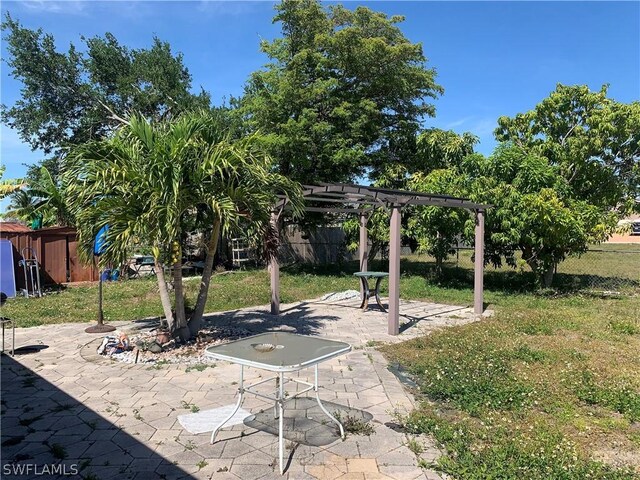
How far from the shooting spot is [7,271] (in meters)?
10.8

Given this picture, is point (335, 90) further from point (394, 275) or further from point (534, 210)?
point (394, 275)

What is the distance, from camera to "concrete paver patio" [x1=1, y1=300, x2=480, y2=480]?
287 cm

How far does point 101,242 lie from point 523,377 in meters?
5.17

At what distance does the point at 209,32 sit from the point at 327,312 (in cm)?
641

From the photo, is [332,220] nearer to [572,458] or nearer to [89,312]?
[89,312]

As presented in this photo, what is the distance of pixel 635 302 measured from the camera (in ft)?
31.6

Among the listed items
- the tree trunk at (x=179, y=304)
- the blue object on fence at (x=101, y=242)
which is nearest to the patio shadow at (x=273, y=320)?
the tree trunk at (x=179, y=304)

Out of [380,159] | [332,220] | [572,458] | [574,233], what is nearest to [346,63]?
[380,159]

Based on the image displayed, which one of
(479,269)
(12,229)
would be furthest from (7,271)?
(479,269)

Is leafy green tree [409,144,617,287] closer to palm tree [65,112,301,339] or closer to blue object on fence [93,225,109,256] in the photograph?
palm tree [65,112,301,339]

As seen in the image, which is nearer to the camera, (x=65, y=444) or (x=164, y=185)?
(x=65, y=444)

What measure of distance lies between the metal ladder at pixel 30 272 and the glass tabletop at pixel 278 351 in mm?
9755

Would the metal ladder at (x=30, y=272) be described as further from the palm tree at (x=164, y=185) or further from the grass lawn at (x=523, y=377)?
the palm tree at (x=164, y=185)

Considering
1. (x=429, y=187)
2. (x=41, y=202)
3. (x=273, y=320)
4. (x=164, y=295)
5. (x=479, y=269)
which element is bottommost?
(x=273, y=320)
